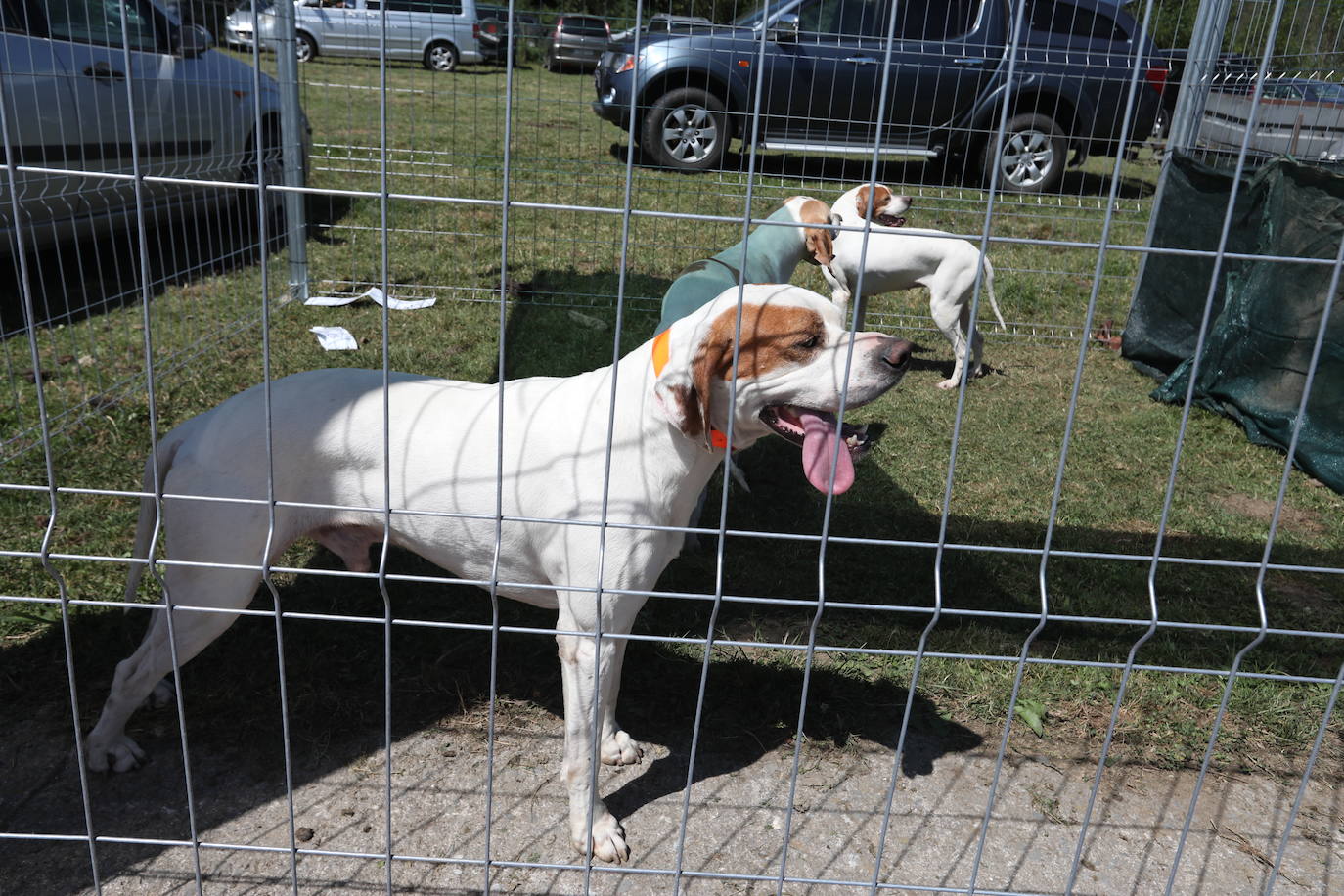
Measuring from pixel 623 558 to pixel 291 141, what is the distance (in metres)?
5.13

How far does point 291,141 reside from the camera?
6328mm

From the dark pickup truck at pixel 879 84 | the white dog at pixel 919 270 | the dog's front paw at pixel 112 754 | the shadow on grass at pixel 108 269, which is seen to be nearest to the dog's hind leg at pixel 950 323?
the white dog at pixel 919 270

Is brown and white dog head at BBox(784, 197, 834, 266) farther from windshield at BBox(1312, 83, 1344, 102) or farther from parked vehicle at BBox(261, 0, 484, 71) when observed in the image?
windshield at BBox(1312, 83, 1344, 102)

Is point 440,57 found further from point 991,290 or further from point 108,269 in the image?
point 991,290

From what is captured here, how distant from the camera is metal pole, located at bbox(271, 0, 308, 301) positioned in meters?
6.07

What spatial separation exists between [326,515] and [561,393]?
631 millimetres

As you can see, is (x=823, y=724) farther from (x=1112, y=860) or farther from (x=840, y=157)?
(x=840, y=157)

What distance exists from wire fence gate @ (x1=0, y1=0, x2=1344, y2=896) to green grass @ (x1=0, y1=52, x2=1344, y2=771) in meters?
0.03

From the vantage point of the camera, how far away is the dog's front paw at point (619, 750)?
273 centimetres

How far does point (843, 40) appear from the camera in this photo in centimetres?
730

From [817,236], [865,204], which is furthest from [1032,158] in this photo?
[817,236]

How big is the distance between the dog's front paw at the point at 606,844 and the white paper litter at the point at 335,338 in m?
4.02

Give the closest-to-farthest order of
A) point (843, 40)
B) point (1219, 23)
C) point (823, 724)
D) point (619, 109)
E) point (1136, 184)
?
1. point (823, 724)
2. point (1219, 23)
3. point (843, 40)
4. point (619, 109)
5. point (1136, 184)

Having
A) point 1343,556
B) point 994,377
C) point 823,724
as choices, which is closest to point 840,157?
point 994,377
